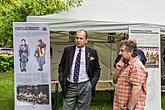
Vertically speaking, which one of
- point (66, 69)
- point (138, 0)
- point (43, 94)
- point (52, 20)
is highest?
point (138, 0)

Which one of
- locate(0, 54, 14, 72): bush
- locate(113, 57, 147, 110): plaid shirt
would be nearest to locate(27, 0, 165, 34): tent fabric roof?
locate(113, 57, 147, 110): plaid shirt

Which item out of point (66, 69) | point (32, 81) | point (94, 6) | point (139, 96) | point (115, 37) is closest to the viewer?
point (139, 96)

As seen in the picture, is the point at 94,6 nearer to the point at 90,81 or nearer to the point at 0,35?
the point at 90,81

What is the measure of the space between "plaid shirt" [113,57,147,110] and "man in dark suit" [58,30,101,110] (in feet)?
3.05

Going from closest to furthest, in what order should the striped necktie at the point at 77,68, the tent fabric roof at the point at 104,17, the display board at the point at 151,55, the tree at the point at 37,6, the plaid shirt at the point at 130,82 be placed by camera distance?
the plaid shirt at the point at 130,82
the striped necktie at the point at 77,68
the display board at the point at 151,55
the tent fabric roof at the point at 104,17
the tree at the point at 37,6

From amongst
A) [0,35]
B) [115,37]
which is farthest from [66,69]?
[0,35]

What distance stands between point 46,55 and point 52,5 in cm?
306

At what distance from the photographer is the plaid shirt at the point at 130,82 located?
4.57m

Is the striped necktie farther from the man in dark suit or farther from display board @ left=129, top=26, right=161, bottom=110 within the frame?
display board @ left=129, top=26, right=161, bottom=110

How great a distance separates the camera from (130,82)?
462cm

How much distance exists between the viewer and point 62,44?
1131 cm

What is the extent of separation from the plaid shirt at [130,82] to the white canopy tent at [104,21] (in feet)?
9.40

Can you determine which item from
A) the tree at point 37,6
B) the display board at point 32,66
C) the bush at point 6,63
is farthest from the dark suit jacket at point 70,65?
the bush at point 6,63

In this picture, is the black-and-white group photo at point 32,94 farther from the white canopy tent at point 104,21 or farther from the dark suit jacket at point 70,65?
the white canopy tent at point 104,21
